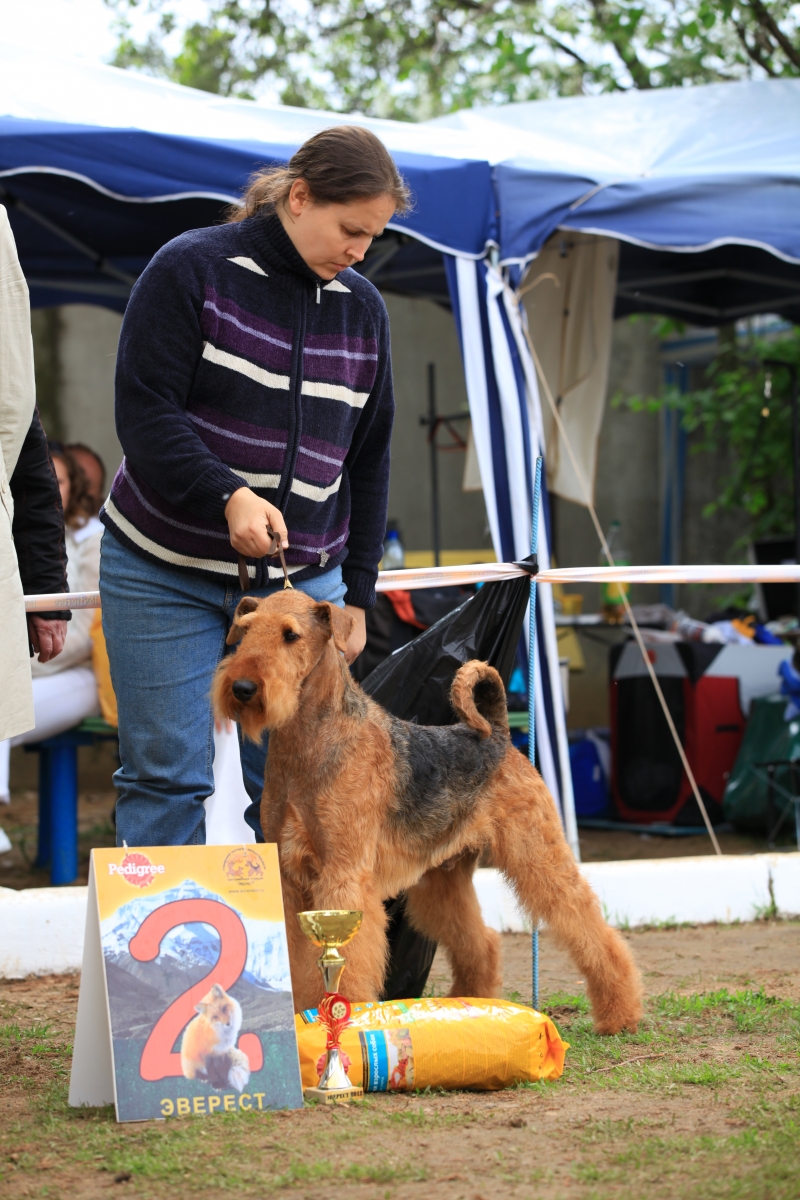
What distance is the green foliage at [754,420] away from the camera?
391 inches

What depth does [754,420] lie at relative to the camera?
10047 millimetres

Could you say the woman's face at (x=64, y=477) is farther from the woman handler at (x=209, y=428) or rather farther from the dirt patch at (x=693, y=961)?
the woman handler at (x=209, y=428)

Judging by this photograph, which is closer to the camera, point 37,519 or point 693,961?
point 37,519

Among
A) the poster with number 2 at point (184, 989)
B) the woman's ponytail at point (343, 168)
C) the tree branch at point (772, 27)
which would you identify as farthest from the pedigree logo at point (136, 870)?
the tree branch at point (772, 27)

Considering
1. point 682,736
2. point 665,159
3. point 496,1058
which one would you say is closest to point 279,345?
point 496,1058

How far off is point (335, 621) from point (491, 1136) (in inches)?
40.4

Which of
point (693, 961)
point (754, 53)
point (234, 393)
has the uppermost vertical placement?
point (754, 53)

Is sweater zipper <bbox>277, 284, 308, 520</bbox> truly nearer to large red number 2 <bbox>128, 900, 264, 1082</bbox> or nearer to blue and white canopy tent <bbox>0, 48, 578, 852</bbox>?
Answer: large red number 2 <bbox>128, 900, 264, 1082</bbox>

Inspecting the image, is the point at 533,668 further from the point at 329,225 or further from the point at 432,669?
the point at 329,225

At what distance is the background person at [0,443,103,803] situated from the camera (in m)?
5.00

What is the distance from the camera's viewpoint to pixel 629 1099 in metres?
2.42

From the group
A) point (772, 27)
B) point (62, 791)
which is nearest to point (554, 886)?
point (62, 791)

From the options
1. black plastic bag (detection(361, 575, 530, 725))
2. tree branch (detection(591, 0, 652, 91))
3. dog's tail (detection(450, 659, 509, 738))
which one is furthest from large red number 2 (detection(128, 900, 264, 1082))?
tree branch (detection(591, 0, 652, 91))

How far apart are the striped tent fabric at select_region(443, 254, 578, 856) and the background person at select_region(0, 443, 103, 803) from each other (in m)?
1.66
